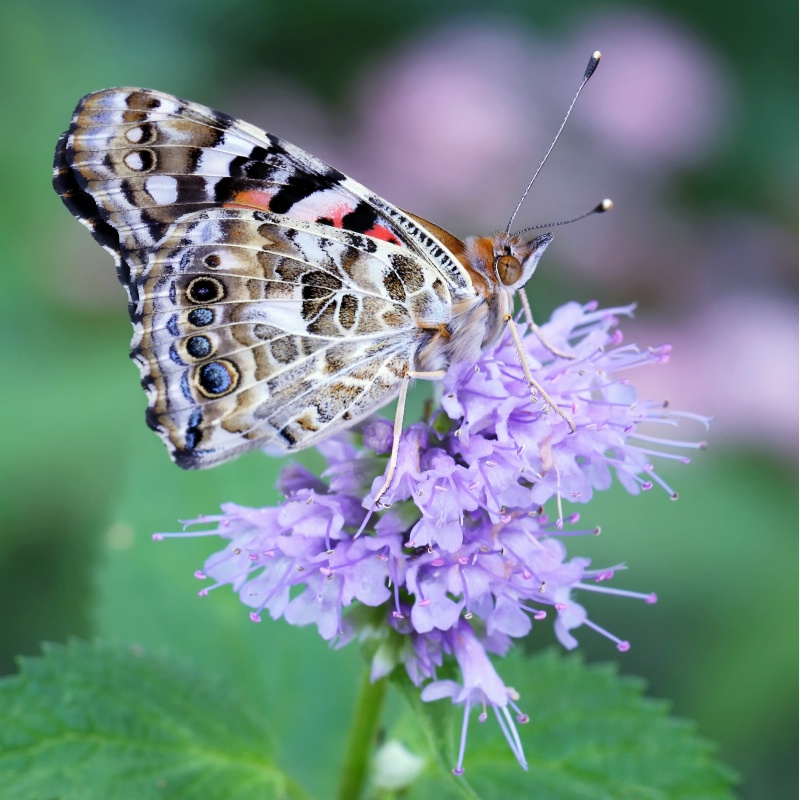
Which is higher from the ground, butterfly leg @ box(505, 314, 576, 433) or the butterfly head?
the butterfly head

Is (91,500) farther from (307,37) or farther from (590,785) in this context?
(307,37)

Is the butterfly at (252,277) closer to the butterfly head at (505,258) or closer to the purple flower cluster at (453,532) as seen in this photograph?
the butterfly head at (505,258)

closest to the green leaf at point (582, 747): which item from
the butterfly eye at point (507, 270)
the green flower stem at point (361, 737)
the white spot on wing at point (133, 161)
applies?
the green flower stem at point (361, 737)

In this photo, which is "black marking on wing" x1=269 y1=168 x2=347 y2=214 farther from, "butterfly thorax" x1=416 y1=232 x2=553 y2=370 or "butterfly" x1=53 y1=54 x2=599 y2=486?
"butterfly thorax" x1=416 y1=232 x2=553 y2=370


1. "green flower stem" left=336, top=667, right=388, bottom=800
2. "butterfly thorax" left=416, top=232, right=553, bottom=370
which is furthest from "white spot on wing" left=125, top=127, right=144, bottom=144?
"green flower stem" left=336, top=667, right=388, bottom=800

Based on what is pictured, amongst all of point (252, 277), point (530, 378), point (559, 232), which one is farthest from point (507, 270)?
point (559, 232)

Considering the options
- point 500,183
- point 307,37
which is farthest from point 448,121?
point 307,37
